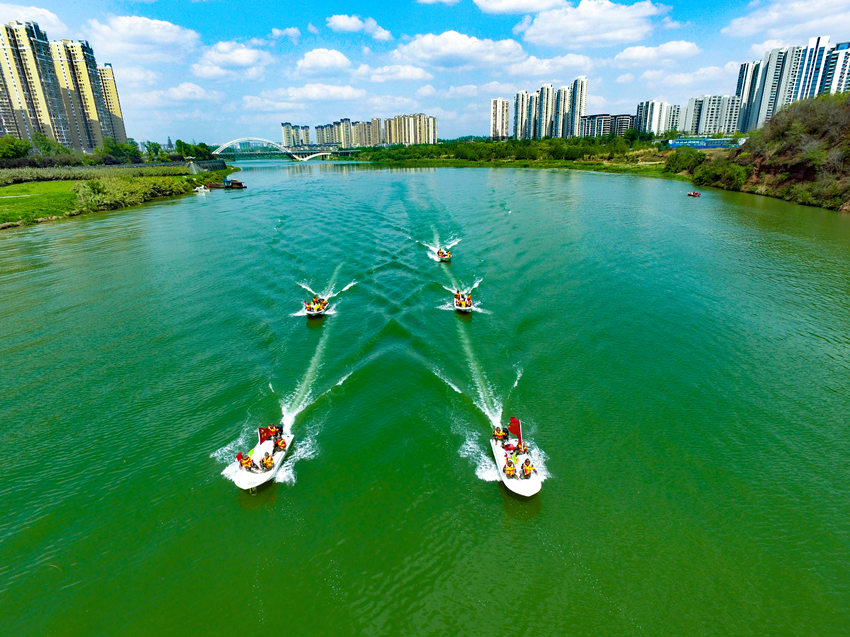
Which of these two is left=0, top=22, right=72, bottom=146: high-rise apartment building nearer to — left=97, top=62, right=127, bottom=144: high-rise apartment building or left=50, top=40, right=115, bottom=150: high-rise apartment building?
left=50, top=40, right=115, bottom=150: high-rise apartment building

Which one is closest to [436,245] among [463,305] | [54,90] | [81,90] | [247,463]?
[463,305]

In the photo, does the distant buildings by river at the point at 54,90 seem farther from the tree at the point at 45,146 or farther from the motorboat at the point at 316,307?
the motorboat at the point at 316,307

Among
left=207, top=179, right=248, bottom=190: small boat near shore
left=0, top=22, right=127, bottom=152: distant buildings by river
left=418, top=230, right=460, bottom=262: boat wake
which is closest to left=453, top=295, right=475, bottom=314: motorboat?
left=418, top=230, right=460, bottom=262: boat wake

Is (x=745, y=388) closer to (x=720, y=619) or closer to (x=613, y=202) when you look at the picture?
(x=720, y=619)

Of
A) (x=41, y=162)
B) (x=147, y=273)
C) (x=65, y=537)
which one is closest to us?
(x=65, y=537)

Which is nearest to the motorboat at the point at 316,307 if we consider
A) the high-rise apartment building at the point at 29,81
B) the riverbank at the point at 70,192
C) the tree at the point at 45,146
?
the riverbank at the point at 70,192

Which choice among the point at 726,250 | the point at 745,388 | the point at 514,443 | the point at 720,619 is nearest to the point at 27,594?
the point at 514,443
